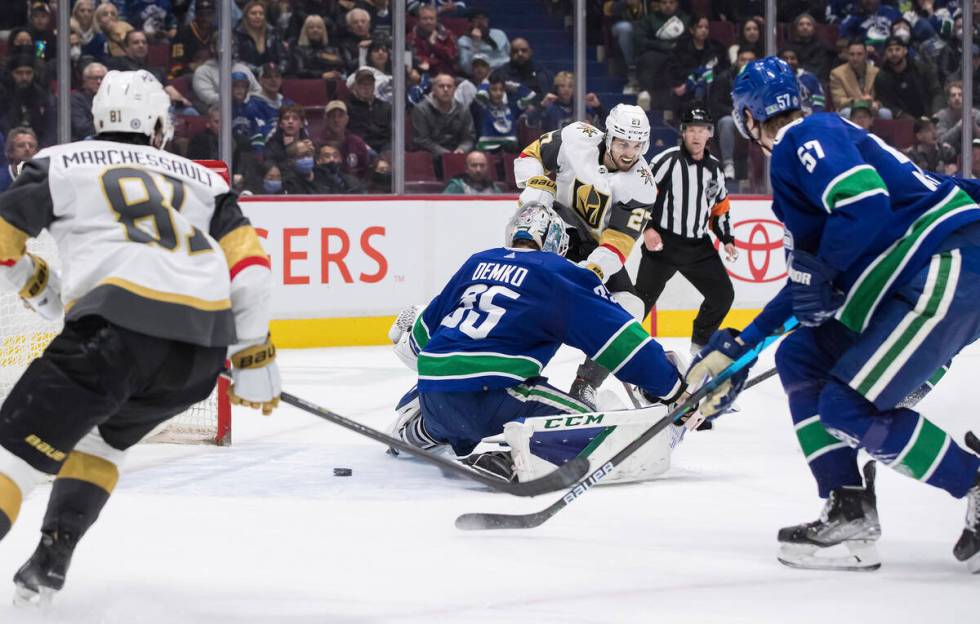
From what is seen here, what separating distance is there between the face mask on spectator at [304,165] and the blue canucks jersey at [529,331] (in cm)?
362

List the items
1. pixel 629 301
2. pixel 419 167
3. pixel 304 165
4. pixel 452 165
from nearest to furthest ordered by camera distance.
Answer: pixel 629 301
pixel 304 165
pixel 419 167
pixel 452 165

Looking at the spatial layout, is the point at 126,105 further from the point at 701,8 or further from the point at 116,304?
the point at 701,8

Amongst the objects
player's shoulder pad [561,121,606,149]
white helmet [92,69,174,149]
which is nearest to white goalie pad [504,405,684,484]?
white helmet [92,69,174,149]

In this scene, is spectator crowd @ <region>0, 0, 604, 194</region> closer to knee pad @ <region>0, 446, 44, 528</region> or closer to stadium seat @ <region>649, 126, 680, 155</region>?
stadium seat @ <region>649, 126, 680, 155</region>

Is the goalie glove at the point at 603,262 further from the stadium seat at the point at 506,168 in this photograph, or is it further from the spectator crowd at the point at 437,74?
the stadium seat at the point at 506,168

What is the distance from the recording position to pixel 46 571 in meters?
2.79

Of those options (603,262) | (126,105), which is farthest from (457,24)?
(126,105)

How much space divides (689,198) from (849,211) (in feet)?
11.2

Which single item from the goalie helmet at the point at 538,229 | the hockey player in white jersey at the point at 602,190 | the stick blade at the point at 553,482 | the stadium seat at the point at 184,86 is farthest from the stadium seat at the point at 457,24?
the stick blade at the point at 553,482

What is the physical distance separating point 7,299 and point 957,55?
6.08m

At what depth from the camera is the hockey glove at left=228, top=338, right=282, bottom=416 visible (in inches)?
114

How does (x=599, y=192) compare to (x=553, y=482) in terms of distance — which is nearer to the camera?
(x=553, y=482)

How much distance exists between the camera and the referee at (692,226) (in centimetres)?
638

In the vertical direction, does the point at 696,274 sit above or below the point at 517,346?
below
